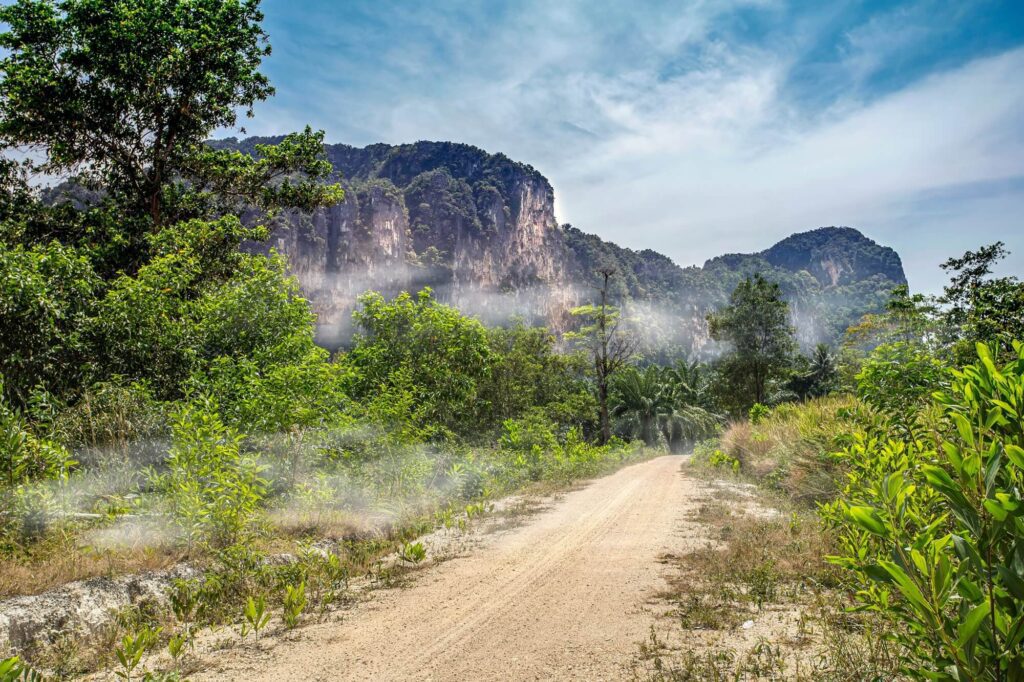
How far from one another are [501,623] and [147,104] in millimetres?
14097

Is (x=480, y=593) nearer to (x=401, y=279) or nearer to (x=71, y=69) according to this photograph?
(x=71, y=69)

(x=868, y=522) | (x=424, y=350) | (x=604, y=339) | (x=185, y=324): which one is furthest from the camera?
(x=604, y=339)

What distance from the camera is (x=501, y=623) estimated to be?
458 cm

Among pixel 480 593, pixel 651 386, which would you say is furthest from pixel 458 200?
pixel 480 593

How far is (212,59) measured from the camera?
13023mm

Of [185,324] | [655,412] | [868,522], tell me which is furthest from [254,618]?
[655,412]

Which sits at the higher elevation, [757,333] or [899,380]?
[757,333]

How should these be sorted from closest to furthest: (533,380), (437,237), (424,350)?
(424,350)
(533,380)
(437,237)

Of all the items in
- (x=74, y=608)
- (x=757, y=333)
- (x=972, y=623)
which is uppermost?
(x=757, y=333)

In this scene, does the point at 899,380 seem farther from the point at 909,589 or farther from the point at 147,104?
the point at 147,104

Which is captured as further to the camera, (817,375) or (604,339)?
(817,375)

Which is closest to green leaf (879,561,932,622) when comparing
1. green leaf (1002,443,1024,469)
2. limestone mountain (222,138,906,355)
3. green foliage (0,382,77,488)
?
green leaf (1002,443,1024,469)

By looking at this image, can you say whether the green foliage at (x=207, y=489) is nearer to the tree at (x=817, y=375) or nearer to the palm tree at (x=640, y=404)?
the palm tree at (x=640, y=404)

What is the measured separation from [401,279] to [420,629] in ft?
400
